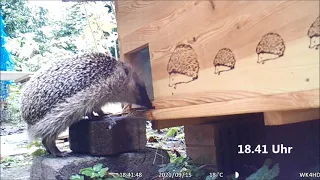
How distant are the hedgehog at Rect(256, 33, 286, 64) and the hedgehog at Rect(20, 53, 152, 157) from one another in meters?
0.69

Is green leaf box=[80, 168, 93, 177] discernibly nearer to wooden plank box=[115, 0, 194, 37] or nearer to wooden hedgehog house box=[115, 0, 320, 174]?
wooden hedgehog house box=[115, 0, 320, 174]

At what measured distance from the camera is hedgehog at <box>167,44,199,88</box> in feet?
3.78

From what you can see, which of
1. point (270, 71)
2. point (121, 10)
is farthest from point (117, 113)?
point (270, 71)

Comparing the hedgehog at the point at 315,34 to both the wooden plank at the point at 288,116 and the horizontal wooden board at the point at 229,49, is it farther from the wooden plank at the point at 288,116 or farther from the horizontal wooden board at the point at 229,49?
the wooden plank at the point at 288,116

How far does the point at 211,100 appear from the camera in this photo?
108cm

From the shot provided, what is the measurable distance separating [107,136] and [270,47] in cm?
81

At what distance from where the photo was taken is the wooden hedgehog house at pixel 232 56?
2.72 feet

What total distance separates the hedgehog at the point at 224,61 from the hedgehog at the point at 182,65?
9 centimetres

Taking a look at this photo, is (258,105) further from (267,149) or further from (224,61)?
(267,149)

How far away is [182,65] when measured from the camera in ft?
3.93

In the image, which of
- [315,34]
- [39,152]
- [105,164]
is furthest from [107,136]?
[315,34]

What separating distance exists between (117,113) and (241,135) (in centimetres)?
55
